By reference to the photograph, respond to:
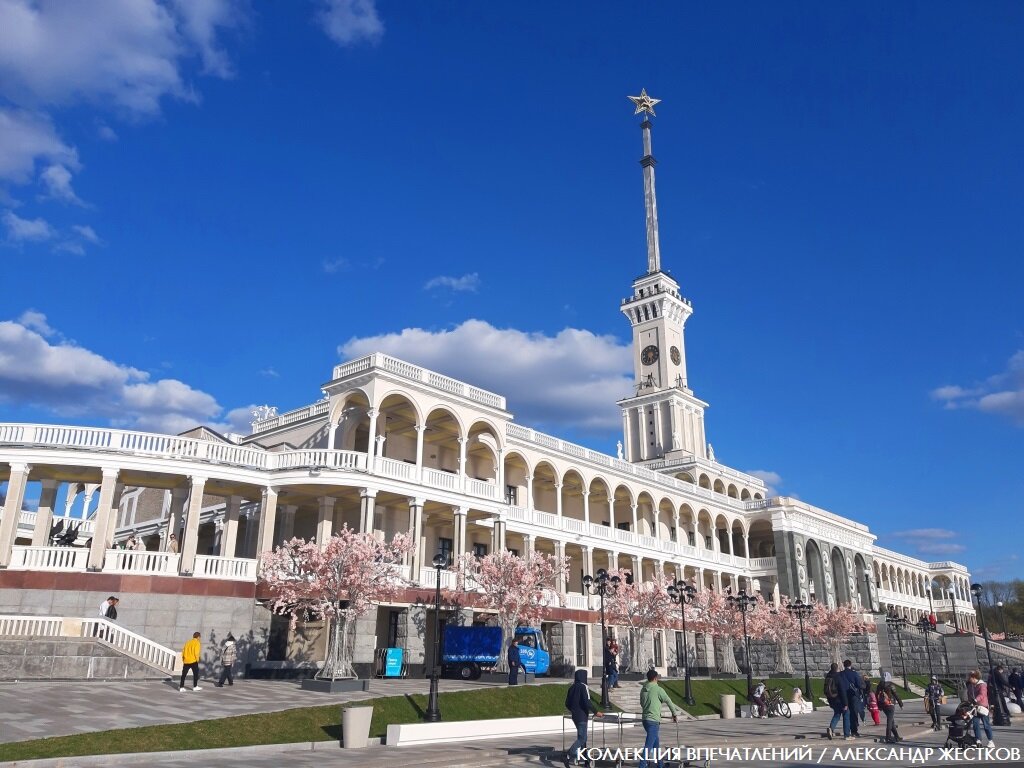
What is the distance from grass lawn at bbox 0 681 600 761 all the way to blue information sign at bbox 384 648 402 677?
8449 millimetres

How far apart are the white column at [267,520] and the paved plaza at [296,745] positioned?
770cm

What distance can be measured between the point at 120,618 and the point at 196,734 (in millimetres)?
14461

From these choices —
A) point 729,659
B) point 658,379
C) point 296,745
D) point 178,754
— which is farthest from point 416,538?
point 658,379

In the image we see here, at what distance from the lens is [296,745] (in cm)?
1717

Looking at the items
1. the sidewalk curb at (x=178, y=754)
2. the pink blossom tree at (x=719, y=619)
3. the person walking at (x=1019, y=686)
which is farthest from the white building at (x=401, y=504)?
the person walking at (x=1019, y=686)

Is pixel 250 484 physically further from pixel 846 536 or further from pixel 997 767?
pixel 846 536

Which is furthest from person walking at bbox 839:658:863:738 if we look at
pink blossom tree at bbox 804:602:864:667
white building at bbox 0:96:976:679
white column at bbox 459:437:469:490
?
pink blossom tree at bbox 804:602:864:667

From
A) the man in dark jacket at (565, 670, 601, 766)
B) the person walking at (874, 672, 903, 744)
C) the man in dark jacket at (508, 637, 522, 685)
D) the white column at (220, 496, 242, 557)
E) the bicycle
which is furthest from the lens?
the white column at (220, 496, 242, 557)

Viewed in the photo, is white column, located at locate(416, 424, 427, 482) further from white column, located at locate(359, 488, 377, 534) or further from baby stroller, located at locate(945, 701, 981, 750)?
baby stroller, located at locate(945, 701, 981, 750)

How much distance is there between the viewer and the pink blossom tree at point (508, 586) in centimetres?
3481

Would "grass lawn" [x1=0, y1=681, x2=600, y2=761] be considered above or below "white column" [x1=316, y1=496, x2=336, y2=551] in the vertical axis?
below

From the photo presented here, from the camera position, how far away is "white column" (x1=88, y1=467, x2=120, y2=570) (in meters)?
29.4

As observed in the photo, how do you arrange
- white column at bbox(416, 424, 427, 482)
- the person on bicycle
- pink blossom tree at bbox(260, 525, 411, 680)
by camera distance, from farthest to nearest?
1. white column at bbox(416, 424, 427, 482)
2. the person on bicycle
3. pink blossom tree at bbox(260, 525, 411, 680)

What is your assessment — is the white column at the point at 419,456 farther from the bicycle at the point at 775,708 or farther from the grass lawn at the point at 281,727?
the bicycle at the point at 775,708
